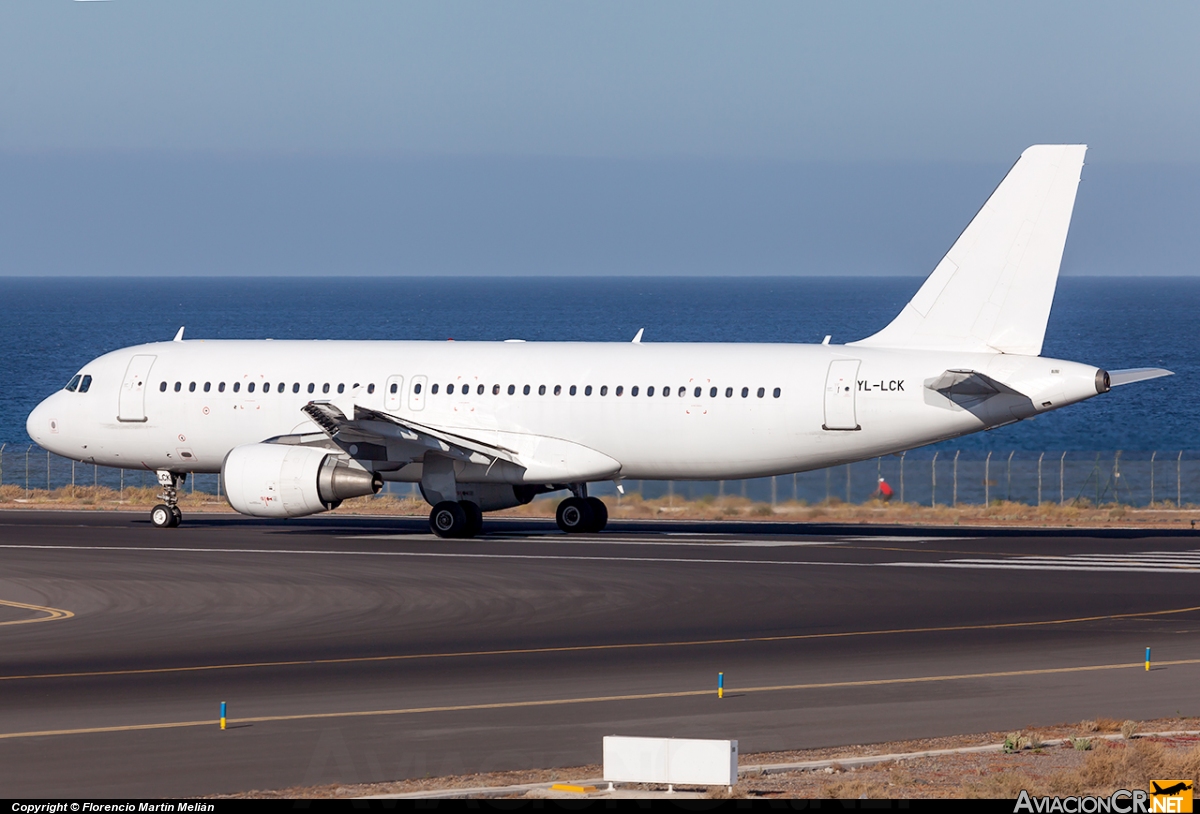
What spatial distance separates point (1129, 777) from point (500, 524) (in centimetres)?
3249

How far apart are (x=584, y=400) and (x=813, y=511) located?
13.3 metres

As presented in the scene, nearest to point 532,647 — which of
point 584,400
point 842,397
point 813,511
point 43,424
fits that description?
point 842,397

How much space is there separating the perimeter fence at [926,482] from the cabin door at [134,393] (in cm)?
273

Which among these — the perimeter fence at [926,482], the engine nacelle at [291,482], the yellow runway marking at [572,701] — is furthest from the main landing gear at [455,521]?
the yellow runway marking at [572,701]

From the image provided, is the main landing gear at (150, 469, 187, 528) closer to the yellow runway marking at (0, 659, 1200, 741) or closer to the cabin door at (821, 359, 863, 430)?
the cabin door at (821, 359, 863, 430)

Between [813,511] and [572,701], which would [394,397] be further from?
[572,701]

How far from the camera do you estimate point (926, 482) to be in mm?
65188

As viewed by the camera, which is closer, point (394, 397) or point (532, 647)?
point (532, 647)

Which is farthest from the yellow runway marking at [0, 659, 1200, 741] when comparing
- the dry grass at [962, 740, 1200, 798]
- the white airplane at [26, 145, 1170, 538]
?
the white airplane at [26, 145, 1170, 538]

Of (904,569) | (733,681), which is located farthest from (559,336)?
(733,681)

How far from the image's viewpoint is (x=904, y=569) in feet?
112

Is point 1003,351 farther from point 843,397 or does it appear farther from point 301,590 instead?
point 301,590

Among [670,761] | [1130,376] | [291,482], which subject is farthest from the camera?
[291,482]

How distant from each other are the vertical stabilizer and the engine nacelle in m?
13.3
